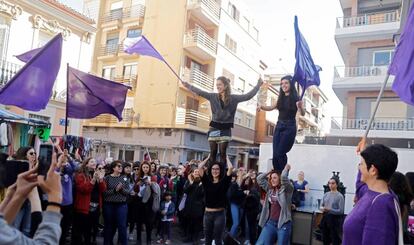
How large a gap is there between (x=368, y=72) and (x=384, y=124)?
3071mm

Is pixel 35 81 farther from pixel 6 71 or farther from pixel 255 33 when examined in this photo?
pixel 255 33

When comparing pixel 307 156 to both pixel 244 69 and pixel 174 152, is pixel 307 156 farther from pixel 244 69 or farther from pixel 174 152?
pixel 244 69

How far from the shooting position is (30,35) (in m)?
16.4

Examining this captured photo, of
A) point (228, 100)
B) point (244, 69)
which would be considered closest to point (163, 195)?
point (228, 100)

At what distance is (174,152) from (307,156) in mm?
10214

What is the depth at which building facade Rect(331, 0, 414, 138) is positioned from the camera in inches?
880

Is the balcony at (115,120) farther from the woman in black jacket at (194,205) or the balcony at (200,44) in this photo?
the woman in black jacket at (194,205)

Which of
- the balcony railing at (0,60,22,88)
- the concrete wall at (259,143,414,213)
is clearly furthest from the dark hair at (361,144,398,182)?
the balcony railing at (0,60,22,88)

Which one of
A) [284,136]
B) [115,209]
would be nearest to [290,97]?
[284,136]

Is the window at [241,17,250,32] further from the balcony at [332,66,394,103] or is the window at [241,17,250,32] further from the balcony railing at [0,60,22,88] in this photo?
the balcony railing at [0,60,22,88]

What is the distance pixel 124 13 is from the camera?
97.2 feet

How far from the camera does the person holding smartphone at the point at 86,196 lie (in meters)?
8.32

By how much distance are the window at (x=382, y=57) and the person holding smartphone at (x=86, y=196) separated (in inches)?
769

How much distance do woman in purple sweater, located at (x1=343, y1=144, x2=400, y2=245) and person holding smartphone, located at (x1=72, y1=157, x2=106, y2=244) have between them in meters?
6.20
